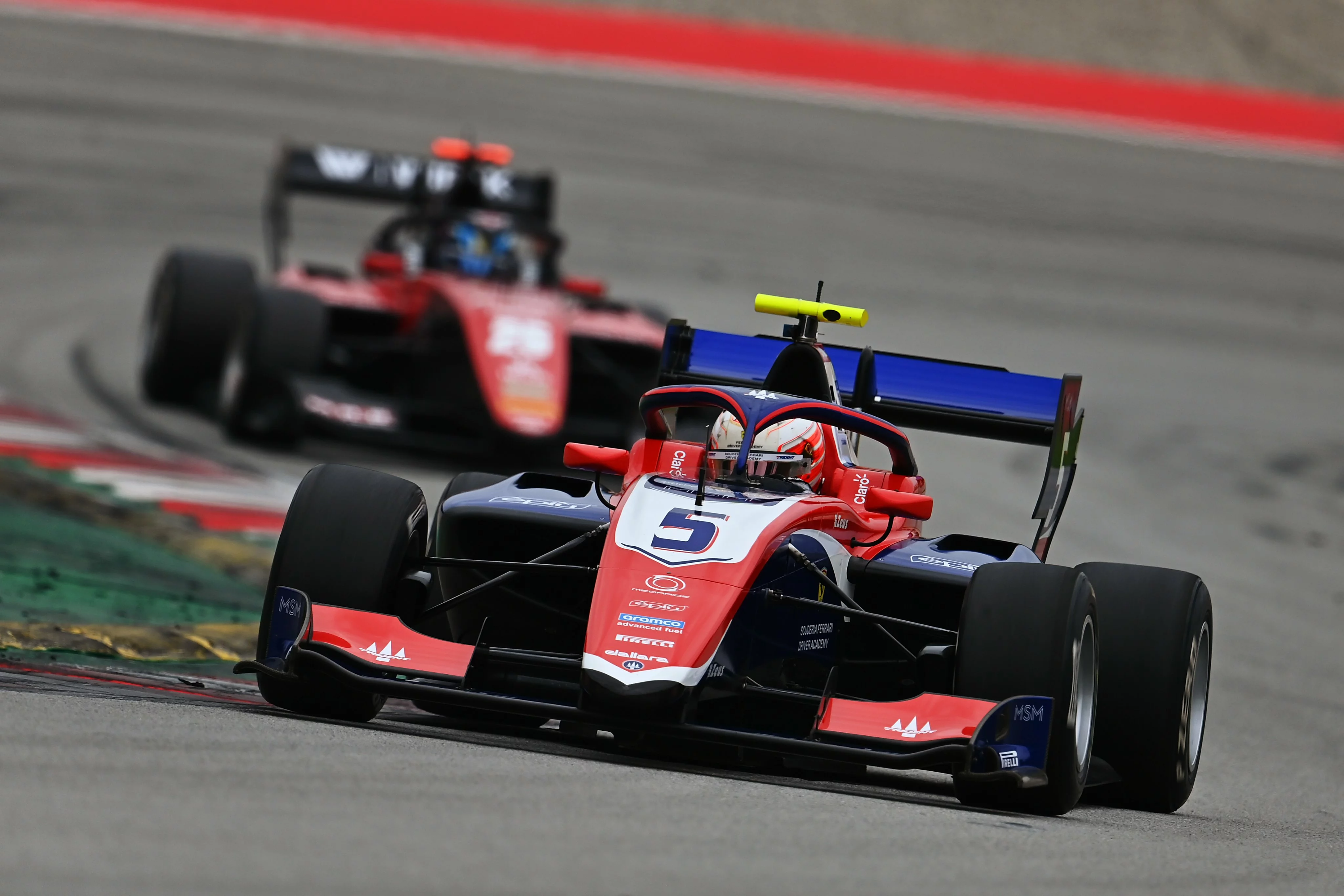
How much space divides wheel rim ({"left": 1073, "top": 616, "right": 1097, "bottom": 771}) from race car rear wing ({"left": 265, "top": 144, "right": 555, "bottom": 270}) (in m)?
10.2

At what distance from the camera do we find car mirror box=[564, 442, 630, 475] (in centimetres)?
757

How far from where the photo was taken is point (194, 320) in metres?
15.8

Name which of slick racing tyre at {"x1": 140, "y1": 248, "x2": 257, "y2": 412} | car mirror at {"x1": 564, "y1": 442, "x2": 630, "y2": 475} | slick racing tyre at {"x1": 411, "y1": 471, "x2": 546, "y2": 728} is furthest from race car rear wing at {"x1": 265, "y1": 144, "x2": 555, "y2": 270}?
car mirror at {"x1": 564, "y1": 442, "x2": 630, "y2": 475}

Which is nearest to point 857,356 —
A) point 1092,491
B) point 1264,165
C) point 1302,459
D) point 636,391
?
point 636,391

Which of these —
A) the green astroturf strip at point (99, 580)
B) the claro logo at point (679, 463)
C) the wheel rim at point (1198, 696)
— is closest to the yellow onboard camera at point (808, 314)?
the claro logo at point (679, 463)

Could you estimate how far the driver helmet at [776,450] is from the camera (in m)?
7.46

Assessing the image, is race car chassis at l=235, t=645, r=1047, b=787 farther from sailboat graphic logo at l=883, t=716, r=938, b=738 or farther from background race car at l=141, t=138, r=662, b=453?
background race car at l=141, t=138, r=662, b=453

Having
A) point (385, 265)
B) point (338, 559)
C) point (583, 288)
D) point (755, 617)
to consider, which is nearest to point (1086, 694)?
point (755, 617)

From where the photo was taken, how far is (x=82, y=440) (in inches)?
538

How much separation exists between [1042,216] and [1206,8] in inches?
588

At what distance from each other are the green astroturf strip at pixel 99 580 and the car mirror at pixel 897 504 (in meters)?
3.15

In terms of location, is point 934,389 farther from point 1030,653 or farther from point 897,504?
point 1030,653

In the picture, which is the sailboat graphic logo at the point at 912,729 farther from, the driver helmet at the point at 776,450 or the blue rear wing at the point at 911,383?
the blue rear wing at the point at 911,383

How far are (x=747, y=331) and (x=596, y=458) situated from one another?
12.6m
